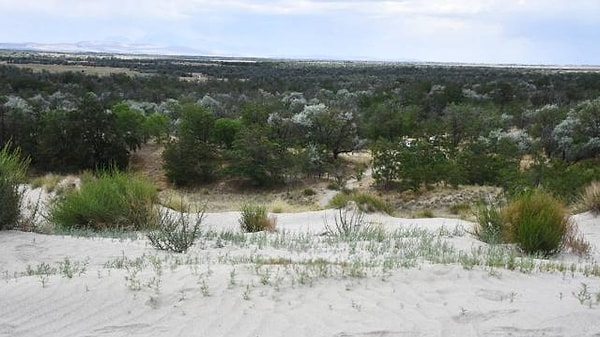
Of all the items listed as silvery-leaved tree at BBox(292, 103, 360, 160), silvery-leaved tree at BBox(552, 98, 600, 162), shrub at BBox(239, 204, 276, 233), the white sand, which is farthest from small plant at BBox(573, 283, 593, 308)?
silvery-leaved tree at BBox(292, 103, 360, 160)

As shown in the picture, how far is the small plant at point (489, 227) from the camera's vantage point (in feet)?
33.8

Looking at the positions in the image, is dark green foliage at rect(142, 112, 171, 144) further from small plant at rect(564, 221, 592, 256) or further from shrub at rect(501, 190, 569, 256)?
small plant at rect(564, 221, 592, 256)

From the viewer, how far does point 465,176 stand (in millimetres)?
24047

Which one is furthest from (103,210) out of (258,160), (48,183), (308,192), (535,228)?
(258,160)

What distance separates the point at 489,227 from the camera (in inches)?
424

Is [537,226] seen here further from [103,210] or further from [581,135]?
[581,135]

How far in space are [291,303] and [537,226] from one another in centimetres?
527

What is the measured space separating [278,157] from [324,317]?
2205 centimetres

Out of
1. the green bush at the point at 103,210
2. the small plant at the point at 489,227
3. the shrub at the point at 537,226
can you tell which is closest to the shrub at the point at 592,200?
the small plant at the point at 489,227


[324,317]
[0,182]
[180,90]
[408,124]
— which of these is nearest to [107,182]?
[0,182]

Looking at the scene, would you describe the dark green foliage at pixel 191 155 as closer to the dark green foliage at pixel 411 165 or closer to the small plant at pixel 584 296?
the dark green foliage at pixel 411 165

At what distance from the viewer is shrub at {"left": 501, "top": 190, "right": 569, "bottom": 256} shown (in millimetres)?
9328

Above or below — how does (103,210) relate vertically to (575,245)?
below

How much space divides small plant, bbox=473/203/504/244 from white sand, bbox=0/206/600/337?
3230 millimetres
